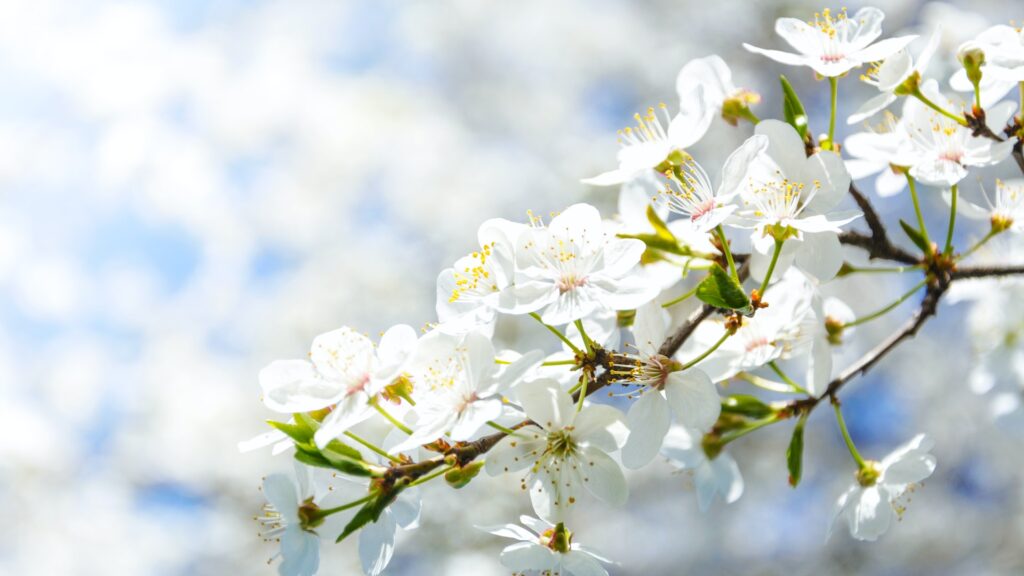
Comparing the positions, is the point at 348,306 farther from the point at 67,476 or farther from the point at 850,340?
the point at 850,340

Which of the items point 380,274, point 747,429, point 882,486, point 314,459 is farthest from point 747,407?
point 380,274

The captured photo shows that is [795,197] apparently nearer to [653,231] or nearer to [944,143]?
[653,231]

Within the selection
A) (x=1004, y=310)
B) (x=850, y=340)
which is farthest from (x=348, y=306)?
(x=850, y=340)

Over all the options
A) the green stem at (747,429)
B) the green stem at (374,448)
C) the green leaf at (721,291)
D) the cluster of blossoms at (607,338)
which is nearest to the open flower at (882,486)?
the cluster of blossoms at (607,338)

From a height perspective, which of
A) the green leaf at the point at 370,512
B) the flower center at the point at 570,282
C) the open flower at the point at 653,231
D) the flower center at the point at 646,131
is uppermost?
the flower center at the point at 646,131

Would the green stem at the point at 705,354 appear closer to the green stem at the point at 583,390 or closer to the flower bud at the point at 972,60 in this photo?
the green stem at the point at 583,390

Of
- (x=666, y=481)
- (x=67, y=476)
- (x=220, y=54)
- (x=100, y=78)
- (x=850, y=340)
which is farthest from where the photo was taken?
(x=220, y=54)
